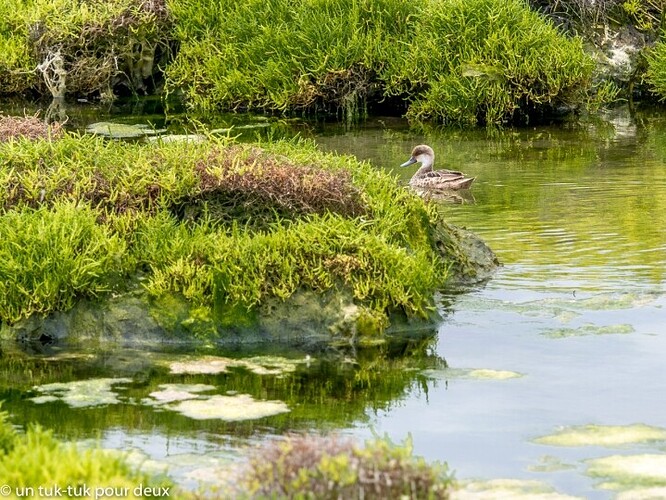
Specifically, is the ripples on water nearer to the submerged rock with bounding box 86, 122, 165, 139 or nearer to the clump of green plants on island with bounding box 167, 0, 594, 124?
the clump of green plants on island with bounding box 167, 0, 594, 124

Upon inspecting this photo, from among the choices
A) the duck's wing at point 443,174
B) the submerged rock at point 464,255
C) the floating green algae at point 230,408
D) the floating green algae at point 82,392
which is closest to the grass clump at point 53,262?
the floating green algae at point 82,392

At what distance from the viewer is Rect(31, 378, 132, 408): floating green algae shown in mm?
6965

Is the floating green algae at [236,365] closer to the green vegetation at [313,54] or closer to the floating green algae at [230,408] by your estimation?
the floating green algae at [230,408]

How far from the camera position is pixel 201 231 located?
8398 mm

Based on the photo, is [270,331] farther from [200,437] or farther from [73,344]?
[200,437]

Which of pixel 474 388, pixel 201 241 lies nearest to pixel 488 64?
pixel 201 241

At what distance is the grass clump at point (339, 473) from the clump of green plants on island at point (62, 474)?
45cm

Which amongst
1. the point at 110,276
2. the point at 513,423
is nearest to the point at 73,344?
the point at 110,276

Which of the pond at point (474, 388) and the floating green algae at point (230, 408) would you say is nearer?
the pond at point (474, 388)

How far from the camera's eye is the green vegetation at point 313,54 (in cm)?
1769

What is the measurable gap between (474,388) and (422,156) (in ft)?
24.9

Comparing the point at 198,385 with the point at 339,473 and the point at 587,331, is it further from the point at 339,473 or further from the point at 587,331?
the point at 339,473

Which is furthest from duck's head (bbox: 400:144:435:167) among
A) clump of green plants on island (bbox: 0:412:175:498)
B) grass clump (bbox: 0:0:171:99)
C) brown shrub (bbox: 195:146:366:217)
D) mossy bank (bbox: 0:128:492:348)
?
clump of green plants on island (bbox: 0:412:175:498)

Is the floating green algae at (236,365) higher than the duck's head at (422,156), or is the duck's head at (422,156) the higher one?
the duck's head at (422,156)
